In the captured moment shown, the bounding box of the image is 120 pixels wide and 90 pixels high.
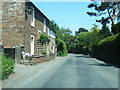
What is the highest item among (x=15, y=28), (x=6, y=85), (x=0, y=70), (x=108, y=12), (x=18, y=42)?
(x=108, y=12)

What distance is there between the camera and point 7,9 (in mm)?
19188

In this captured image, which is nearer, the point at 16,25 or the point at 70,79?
the point at 70,79

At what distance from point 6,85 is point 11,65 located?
1982 mm

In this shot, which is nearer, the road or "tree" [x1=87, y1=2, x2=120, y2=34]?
the road

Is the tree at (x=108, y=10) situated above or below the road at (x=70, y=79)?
above

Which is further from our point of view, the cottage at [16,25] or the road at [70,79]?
the cottage at [16,25]

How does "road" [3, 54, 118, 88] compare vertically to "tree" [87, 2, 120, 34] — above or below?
below

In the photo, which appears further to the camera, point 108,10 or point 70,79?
point 108,10

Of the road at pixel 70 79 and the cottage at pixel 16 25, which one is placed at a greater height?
the cottage at pixel 16 25

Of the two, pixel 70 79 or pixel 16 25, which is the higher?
pixel 16 25

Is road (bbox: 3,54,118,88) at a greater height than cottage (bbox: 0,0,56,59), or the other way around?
cottage (bbox: 0,0,56,59)

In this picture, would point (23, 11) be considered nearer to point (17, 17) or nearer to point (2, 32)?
point (17, 17)

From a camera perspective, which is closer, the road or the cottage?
the road

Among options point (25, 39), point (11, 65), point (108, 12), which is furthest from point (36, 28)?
point (108, 12)
